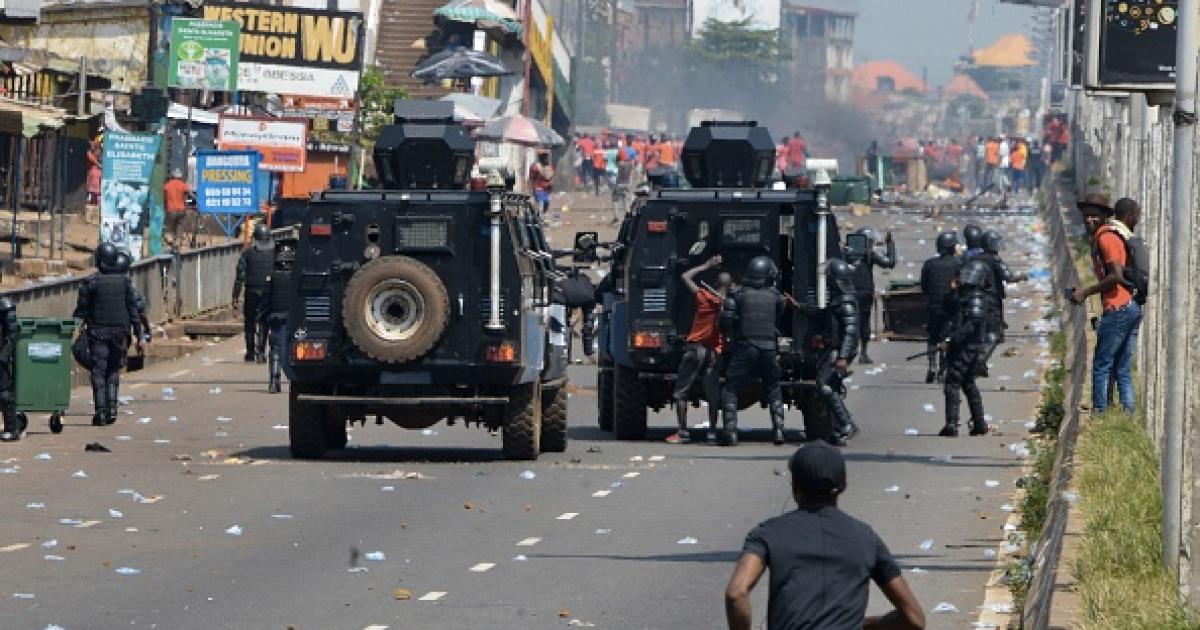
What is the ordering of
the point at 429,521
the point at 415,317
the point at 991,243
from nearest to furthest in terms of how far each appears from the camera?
the point at 429,521, the point at 415,317, the point at 991,243

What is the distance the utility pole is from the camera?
12.5 m

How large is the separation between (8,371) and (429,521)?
756 cm

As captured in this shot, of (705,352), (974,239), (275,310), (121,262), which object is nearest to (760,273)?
(705,352)

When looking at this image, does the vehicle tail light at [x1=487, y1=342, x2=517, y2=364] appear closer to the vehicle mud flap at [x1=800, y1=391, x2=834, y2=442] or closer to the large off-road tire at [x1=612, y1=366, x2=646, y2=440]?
the large off-road tire at [x1=612, y1=366, x2=646, y2=440]

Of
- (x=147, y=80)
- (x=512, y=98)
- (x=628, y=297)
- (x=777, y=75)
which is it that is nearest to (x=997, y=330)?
(x=628, y=297)

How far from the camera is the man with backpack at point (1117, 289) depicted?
20984 mm

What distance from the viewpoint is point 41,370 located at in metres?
24.8

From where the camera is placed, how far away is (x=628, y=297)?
2531cm

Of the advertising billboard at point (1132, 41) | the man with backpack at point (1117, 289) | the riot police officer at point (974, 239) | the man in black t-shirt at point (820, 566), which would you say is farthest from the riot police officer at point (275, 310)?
the man in black t-shirt at point (820, 566)

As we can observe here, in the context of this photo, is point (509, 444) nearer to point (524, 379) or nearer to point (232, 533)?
point (524, 379)

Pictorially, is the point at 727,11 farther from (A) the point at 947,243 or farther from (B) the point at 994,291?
(B) the point at 994,291

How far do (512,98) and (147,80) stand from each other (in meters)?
33.3

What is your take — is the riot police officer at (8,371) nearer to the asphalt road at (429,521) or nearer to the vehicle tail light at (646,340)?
→ the asphalt road at (429,521)

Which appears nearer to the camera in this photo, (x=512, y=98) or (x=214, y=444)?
(x=214, y=444)
